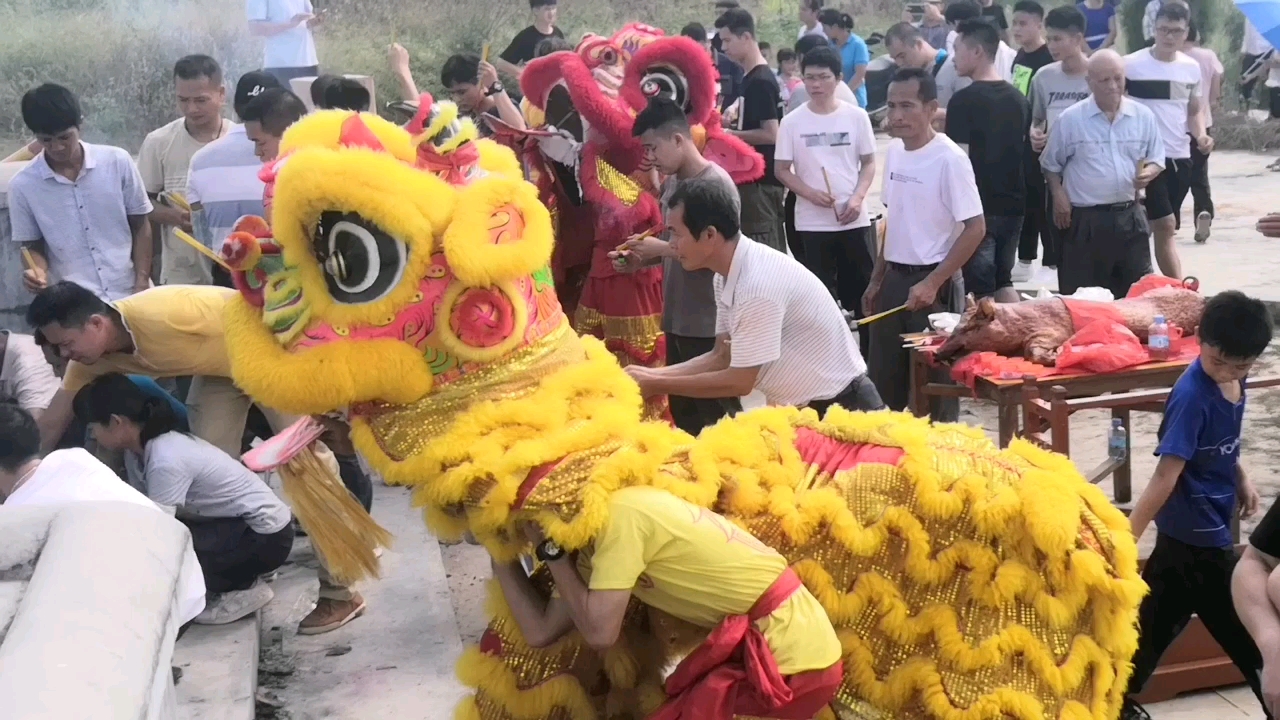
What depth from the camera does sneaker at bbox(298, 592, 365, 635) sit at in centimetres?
499

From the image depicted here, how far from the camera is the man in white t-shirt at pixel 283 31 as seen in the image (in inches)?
370

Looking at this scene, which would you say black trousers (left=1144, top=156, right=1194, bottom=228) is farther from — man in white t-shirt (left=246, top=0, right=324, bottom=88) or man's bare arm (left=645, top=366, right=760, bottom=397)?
man in white t-shirt (left=246, top=0, right=324, bottom=88)

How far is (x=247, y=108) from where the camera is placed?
5.55 meters

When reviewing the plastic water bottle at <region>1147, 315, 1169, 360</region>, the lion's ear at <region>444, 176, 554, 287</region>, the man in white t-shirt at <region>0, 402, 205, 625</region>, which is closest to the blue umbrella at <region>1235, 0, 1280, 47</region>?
the plastic water bottle at <region>1147, 315, 1169, 360</region>

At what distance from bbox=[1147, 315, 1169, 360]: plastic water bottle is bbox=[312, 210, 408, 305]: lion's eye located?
3.58 metres

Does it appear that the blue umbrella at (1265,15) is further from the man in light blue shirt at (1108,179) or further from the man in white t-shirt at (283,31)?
the man in white t-shirt at (283,31)

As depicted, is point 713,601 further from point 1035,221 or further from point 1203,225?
point 1203,225

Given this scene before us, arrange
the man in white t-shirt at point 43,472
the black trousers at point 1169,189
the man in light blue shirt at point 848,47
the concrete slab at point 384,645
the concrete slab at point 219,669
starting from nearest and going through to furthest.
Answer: the man in white t-shirt at point 43,472 → the concrete slab at point 219,669 → the concrete slab at point 384,645 → the black trousers at point 1169,189 → the man in light blue shirt at point 848,47

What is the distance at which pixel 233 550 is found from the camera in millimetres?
4812

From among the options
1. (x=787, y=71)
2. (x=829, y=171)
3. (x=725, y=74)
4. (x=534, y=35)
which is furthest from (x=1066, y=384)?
(x=787, y=71)

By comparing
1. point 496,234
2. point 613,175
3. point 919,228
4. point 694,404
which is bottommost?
point 694,404

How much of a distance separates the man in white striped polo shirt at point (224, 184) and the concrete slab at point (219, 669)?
1.75m

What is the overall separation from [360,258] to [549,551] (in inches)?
26.4

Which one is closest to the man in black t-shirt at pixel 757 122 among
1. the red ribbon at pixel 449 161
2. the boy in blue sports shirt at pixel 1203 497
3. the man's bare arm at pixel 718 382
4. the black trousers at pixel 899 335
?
the black trousers at pixel 899 335
